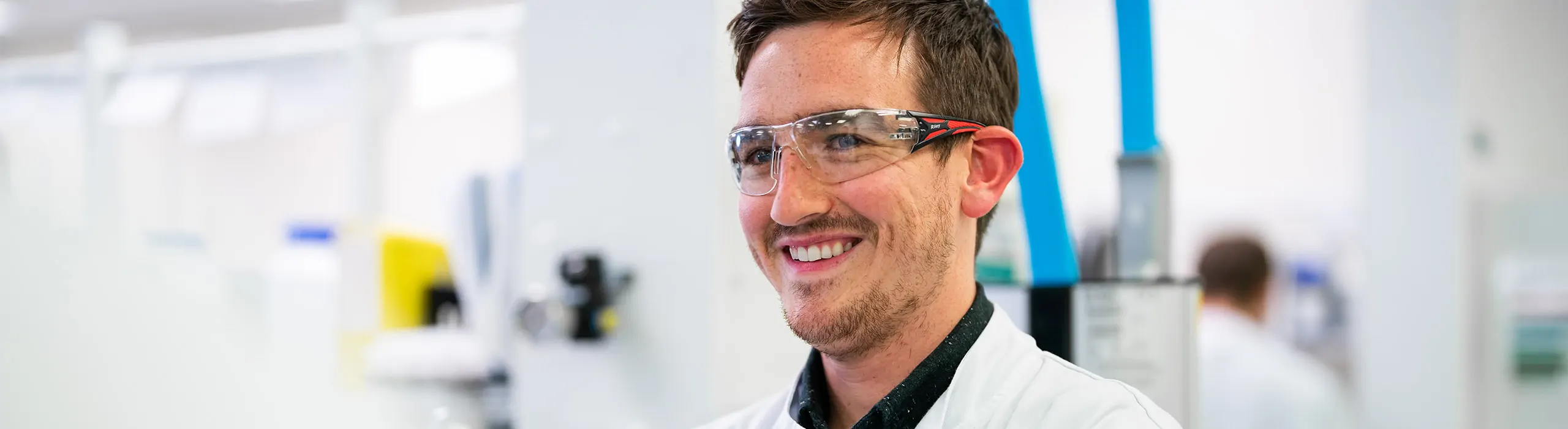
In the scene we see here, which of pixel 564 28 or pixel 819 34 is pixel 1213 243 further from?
pixel 819 34

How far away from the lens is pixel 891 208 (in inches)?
36.3

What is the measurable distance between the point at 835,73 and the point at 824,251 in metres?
0.17

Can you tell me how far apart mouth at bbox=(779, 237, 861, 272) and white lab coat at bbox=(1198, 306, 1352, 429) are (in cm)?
159

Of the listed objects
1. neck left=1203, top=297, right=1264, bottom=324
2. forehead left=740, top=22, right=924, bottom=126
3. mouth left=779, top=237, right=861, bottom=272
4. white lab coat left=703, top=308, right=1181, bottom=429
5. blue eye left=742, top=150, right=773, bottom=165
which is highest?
forehead left=740, top=22, right=924, bottom=126

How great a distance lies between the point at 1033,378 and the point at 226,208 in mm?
5300

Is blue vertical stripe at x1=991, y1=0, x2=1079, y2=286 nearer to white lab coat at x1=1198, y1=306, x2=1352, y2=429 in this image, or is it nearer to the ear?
the ear

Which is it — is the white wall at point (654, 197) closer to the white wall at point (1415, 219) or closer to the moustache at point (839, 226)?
the moustache at point (839, 226)

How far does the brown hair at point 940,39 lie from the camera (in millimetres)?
953

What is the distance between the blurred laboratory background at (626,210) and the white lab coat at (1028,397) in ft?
0.89

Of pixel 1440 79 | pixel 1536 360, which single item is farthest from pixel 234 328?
pixel 1536 360

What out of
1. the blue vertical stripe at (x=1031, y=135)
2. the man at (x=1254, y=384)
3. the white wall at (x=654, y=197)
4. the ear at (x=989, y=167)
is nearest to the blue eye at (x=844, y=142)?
the ear at (x=989, y=167)

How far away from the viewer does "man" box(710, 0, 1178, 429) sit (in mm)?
923

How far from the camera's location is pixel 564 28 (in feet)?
5.43

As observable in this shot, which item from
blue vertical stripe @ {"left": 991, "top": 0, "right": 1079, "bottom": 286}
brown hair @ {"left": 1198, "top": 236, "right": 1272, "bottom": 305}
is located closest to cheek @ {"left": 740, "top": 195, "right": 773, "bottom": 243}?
blue vertical stripe @ {"left": 991, "top": 0, "right": 1079, "bottom": 286}
